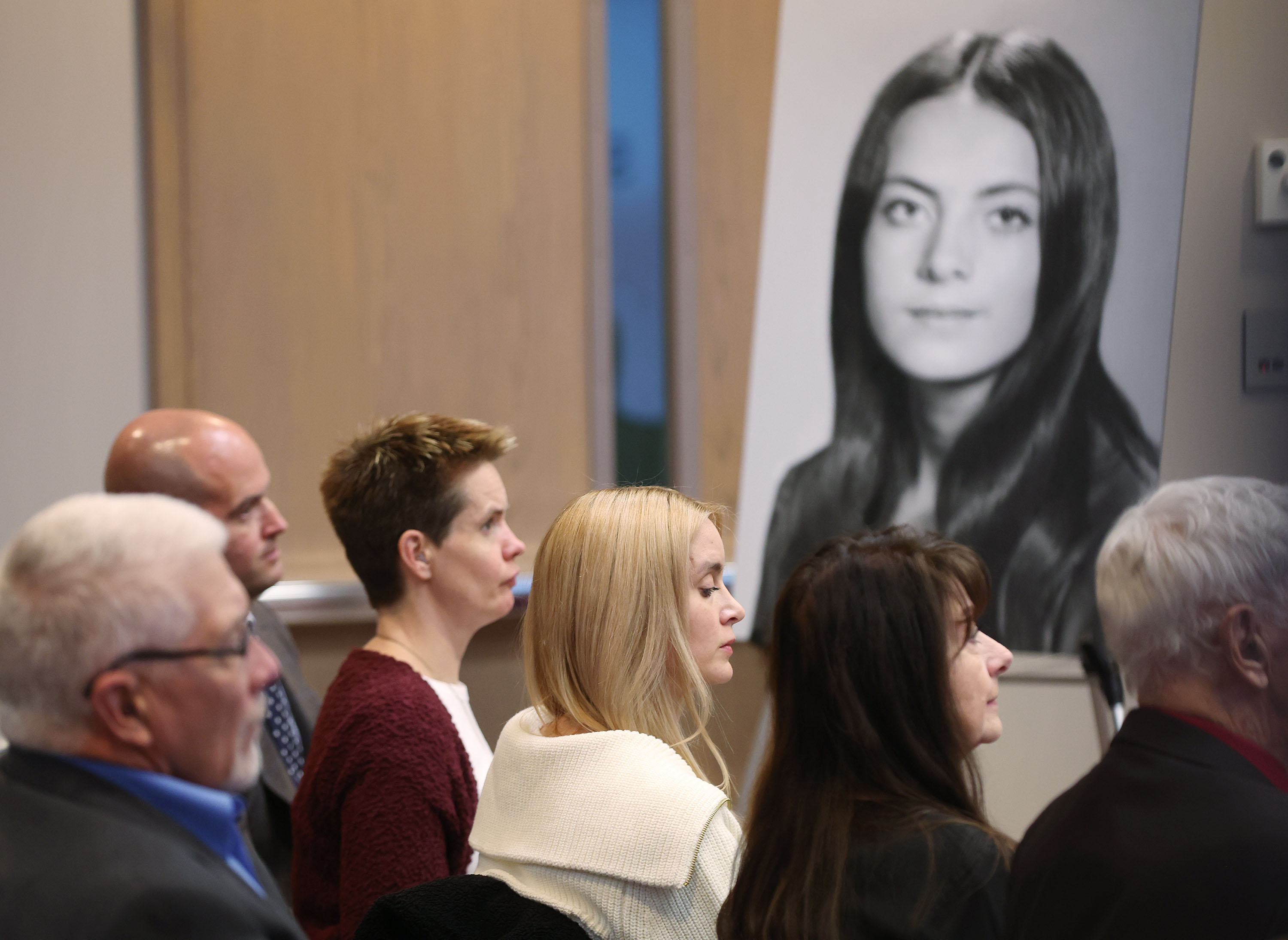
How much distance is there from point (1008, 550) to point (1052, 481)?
0.20 m

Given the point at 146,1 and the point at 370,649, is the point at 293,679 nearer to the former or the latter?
the point at 370,649

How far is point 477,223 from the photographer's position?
372 cm

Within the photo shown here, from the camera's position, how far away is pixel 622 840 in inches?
53.3

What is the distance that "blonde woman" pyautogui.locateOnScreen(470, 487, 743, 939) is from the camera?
1.36 m

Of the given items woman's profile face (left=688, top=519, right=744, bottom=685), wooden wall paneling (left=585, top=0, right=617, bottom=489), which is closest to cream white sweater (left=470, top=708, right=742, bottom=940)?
woman's profile face (left=688, top=519, right=744, bottom=685)

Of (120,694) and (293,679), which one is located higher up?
(120,694)

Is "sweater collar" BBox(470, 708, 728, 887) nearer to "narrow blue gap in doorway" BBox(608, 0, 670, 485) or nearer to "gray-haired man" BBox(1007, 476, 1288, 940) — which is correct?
"gray-haired man" BBox(1007, 476, 1288, 940)

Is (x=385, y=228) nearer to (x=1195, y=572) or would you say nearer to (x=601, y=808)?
(x=601, y=808)

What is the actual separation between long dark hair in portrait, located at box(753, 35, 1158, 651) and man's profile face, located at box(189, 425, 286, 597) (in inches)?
53.2

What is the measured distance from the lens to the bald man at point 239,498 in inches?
91.7

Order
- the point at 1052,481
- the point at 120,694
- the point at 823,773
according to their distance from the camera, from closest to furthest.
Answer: the point at 120,694
the point at 823,773
the point at 1052,481

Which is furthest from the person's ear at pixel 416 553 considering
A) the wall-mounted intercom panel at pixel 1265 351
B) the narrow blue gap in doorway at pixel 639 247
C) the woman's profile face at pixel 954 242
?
the wall-mounted intercom panel at pixel 1265 351

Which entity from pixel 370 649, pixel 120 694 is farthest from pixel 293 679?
pixel 120 694

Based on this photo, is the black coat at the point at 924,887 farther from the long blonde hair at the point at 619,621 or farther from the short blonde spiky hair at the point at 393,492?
the short blonde spiky hair at the point at 393,492
